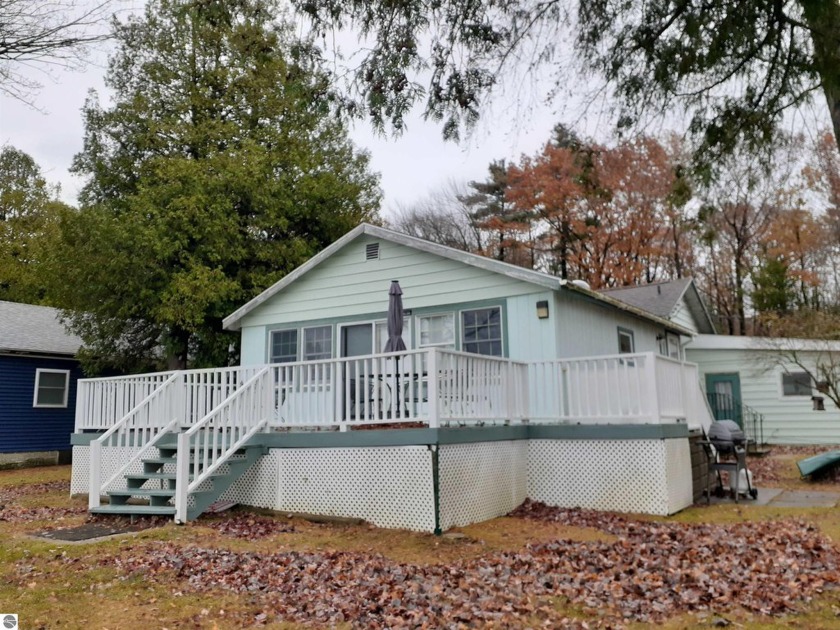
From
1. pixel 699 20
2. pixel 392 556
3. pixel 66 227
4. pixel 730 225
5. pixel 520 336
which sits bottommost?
pixel 392 556

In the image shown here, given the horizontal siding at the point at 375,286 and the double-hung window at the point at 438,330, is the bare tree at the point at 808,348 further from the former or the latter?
the double-hung window at the point at 438,330

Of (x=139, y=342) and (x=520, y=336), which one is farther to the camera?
(x=139, y=342)

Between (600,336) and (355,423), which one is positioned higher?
(600,336)

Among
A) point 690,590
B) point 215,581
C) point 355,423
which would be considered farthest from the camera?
point 355,423

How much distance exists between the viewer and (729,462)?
10.7 metres

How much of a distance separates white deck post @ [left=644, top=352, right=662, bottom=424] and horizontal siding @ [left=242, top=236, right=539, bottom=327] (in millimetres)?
2542

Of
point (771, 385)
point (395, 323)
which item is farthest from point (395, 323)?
point (771, 385)

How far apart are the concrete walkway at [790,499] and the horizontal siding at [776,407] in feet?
25.7

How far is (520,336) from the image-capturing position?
11195mm

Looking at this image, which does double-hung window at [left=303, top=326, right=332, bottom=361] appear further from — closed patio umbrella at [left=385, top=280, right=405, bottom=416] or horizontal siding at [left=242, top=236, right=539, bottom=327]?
closed patio umbrella at [left=385, top=280, right=405, bottom=416]

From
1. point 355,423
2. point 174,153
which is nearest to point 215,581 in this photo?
point 355,423

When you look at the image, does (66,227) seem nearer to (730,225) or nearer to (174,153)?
(174,153)

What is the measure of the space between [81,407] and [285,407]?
497 centimetres

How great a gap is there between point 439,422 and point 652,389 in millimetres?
2947
